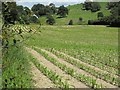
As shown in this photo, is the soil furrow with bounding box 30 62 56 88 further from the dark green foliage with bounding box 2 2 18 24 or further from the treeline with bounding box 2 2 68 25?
the dark green foliage with bounding box 2 2 18 24

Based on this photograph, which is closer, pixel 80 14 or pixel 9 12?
pixel 9 12

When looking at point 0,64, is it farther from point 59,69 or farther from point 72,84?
point 59,69

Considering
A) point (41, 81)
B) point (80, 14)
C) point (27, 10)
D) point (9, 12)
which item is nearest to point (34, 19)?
point (27, 10)

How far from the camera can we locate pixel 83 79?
10.9m

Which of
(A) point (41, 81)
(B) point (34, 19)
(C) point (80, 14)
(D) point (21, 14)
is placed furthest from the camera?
(C) point (80, 14)

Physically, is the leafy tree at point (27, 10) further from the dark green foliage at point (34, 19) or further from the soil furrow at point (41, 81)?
the soil furrow at point (41, 81)

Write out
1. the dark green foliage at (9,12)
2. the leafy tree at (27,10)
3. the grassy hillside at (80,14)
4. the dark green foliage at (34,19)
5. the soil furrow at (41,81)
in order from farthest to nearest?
1. the grassy hillside at (80,14)
2. the soil furrow at (41,81)
3. the leafy tree at (27,10)
4. the dark green foliage at (34,19)
5. the dark green foliage at (9,12)

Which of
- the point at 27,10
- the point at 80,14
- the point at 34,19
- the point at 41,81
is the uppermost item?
the point at 27,10

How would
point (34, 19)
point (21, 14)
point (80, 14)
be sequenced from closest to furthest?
point (34, 19)
point (21, 14)
point (80, 14)

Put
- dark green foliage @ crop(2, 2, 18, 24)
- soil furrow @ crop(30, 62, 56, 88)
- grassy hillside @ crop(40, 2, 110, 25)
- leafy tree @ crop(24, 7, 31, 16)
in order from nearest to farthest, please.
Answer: dark green foliage @ crop(2, 2, 18, 24) < leafy tree @ crop(24, 7, 31, 16) < soil furrow @ crop(30, 62, 56, 88) < grassy hillside @ crop(40, 2, 110, 25)

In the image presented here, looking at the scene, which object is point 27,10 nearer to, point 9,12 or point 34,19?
point 34,19

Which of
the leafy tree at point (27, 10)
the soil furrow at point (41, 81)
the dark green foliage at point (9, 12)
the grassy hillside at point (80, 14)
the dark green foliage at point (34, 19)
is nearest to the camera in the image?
the dark green foliage at point (9, 12)

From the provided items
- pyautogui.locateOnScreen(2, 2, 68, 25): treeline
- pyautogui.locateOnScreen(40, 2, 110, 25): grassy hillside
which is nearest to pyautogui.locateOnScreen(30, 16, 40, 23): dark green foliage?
pyautogui.locateOnScreen(2, 2, 68, 25): treeline

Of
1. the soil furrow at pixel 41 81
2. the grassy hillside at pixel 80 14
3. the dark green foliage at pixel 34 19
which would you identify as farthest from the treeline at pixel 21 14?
the grassy hillside at pixel 80 14
